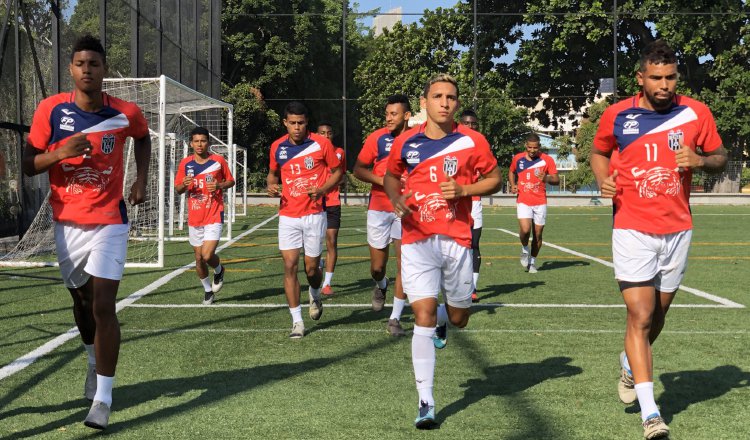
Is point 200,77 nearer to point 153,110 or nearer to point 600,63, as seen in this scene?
point 153,110

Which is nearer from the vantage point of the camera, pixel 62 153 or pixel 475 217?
pixel 62 153

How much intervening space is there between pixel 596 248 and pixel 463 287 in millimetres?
13173

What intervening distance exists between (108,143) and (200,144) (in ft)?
18.5

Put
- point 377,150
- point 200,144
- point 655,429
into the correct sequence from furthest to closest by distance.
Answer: point 200,144
point 377,150
point 655,429

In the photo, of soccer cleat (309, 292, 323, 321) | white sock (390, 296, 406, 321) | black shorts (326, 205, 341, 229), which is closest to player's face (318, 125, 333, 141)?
black shorts (326, 205, 341, 229)

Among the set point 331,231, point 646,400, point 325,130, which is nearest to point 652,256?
point 646,400

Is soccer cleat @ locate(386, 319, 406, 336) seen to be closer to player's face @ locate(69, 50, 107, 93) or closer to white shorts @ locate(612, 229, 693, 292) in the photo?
white shorts @ locate(612, 229, 693, 292)

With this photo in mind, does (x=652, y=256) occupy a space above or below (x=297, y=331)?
above

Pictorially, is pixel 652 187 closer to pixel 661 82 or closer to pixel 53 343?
pixel 661 82

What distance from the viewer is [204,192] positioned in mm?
10555

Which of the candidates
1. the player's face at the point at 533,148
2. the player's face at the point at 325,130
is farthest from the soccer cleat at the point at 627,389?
the player's face at the point at 533,148

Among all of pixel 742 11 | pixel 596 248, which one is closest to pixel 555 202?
pixel 742 11

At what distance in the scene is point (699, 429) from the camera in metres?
4.87

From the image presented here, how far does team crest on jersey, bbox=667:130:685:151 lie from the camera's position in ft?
16.3
